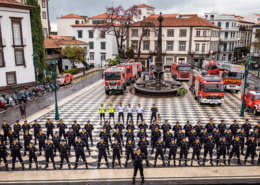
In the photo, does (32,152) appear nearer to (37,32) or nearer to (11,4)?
(11,4)

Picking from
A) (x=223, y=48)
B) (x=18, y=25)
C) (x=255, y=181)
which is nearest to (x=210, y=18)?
(x=223, y=48)

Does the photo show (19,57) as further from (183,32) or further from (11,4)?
(183,32)

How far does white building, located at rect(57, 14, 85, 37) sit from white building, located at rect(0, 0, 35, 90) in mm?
36345

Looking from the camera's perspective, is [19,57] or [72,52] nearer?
[19,57]

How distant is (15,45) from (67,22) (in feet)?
129

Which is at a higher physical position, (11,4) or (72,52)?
(11,4)

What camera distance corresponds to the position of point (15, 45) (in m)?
30.6

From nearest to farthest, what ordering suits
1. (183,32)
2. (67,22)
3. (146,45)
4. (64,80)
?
(64,80), (183,32), (146,45), (67,22)

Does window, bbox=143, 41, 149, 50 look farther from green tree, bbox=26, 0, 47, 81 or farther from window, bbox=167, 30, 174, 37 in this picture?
green tree, bbox=26, 0, 47, 81

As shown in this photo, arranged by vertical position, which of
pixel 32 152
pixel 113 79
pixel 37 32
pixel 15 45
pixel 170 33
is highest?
pixel 170 33

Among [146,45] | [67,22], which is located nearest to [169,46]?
[146,45]

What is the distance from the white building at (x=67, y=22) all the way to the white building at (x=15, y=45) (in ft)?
119

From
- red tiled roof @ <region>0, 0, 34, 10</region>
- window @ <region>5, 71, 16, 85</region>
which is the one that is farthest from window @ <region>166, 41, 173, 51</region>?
window @ <region>5, 71, 16, 85</region>

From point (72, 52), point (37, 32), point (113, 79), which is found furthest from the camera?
point (72, 52)
